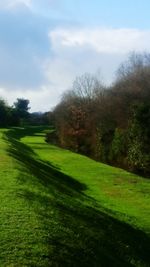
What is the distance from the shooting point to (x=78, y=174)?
35000 millimetres

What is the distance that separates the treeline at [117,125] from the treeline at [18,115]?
19.8 meters

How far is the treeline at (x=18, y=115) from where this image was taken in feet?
351

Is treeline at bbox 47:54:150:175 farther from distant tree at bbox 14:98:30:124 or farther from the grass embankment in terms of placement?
distant tree at bbox 14:98:30:124

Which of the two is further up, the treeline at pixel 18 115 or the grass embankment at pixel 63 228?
the treeline at pixel 18 115

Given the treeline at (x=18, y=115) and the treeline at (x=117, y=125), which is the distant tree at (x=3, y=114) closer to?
the treeline at (x=18, y=115)

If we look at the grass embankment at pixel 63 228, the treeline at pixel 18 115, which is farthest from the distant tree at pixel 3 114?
the grass embankment at pixel 63 228

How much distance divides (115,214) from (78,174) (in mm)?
15123

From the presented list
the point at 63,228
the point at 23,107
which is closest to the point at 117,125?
the point at 63,228

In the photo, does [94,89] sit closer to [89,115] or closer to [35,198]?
[89,115]

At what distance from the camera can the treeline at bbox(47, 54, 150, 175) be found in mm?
44750

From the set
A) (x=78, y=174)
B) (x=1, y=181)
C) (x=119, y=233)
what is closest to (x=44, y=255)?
(x=119, y=233)

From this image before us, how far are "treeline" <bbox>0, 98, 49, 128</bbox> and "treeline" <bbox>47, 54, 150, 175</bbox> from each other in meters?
19.8

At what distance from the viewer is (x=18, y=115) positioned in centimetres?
12162

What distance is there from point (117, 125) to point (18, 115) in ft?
222
